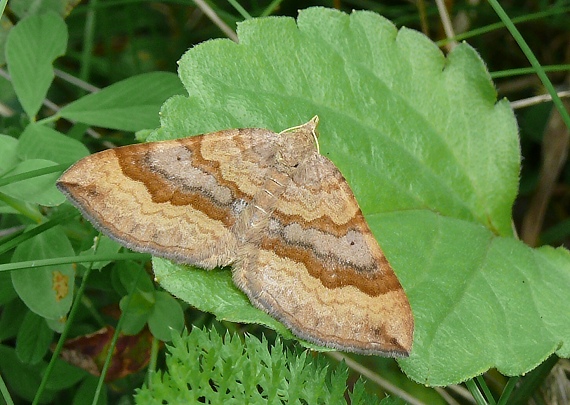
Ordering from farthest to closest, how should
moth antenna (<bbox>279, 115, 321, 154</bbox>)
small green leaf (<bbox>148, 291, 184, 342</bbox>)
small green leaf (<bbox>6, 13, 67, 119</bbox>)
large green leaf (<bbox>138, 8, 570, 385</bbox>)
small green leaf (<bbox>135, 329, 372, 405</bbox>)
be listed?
small green leaf (<bbox>6, 13, 67, 119</bbox>) < small green leaf (<bbox>148, 291, 184, 342</bbox>) < moth antenna (<bbox>279, 115, 321, 154</bbox>) < large green leaf (<bbox>138, 8, 570, 385</bbox>) < small green leaf (<bbox>135, 329, 372, 405</bbox>)

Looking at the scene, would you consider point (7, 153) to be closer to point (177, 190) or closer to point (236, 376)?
point (177, 190)

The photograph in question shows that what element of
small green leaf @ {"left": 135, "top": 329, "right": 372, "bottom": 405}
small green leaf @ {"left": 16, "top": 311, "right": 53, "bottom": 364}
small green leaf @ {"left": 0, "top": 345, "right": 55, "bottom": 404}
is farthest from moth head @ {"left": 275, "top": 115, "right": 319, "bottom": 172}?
small green leaf @ {"left": 0, "top": 345, "right": 55, "bottom": 404}

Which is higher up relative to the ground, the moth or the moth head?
the moth head

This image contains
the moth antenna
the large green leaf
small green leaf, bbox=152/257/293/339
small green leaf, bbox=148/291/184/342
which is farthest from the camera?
small green leaf, bbox=148/291/184/342

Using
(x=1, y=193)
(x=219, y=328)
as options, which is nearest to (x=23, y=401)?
(x=219, y=328)

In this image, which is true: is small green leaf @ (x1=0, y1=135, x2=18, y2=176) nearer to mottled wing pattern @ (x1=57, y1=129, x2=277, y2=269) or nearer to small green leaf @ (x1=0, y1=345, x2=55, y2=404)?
mottled wing pattern @ (x1=57, y1=129, x2=277, y2=269)

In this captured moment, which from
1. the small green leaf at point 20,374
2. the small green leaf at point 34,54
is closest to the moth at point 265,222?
the small green leaf at point 34,54

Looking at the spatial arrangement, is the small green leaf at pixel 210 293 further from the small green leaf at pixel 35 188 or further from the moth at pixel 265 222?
the small green leaf at pixel 35 188
